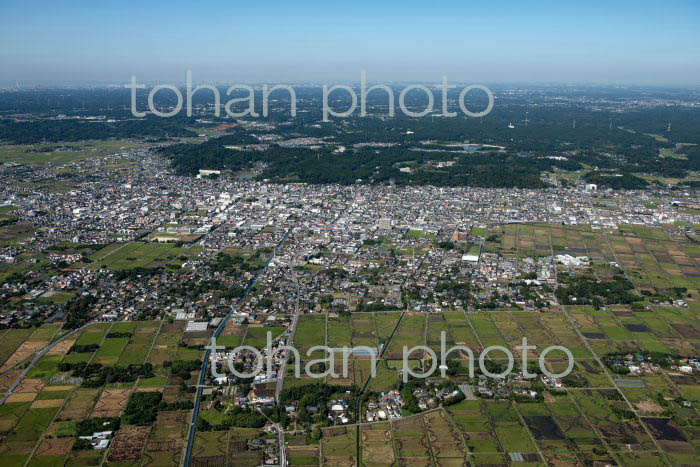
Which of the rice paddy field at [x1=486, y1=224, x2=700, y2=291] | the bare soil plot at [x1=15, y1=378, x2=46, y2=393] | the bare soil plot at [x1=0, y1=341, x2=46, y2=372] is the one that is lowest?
the bare soil plot at [x1=15, y1=378, x2=46, y2=393]

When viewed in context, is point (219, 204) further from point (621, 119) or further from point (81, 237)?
point (621, 119)

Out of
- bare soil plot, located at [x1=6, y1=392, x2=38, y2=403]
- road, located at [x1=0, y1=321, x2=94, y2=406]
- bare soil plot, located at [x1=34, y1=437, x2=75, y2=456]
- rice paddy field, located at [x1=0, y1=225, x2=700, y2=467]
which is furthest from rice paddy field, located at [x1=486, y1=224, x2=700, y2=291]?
bare soil plot, located at [x1=6, y1=392, x2=38, y2=403]

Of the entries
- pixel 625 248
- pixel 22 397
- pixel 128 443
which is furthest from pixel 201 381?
pixel 625 248

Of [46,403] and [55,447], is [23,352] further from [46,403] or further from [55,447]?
[55,447]

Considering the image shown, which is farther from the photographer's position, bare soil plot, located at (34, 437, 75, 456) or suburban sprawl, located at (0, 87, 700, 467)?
suburban sprawl, located at (0, 87, 700, 467)

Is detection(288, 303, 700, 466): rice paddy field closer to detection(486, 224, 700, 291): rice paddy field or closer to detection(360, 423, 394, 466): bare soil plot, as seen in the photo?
detection(360, 423, 394, 466): bare soil plot

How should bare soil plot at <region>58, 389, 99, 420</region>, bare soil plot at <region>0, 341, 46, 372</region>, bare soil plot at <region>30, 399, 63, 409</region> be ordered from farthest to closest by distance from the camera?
bare soil plot at <region>0, 341, 46, 372</region> → bare soil plot at <region>30, 399, 63, 409</region> → bare soil plot at <region>58, 389, 99, 420</region>

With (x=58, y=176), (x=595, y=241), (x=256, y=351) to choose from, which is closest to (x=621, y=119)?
(x=595, y=241)
